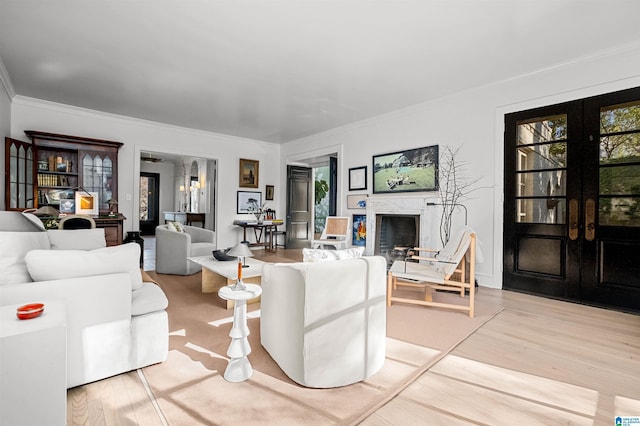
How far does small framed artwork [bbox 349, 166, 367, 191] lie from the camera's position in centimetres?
566

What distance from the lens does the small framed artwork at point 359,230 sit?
571 centimetres

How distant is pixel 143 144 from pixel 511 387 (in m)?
6.53

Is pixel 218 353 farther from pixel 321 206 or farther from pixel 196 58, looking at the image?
pixel 321 206

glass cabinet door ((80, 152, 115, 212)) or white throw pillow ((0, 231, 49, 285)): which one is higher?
glass cabinet door ((80, 152, 115, 212))

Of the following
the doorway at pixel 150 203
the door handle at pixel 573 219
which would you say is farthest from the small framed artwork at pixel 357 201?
the doorway at pixel 150 203

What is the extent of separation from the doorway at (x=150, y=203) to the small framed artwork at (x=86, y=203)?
6341 millimetres

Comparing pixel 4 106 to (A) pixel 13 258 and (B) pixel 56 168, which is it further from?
(A) pixel 13 258

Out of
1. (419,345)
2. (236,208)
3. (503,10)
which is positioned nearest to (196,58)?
(503,10)

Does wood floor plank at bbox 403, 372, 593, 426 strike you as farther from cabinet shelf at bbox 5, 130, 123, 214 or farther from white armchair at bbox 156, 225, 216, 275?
cabinet shelf at bbox 5, 130, 123, 214

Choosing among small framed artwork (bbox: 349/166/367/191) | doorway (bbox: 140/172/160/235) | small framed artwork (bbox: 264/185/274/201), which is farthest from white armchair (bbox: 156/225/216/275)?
doorway (bbox: 140/172/160/235)

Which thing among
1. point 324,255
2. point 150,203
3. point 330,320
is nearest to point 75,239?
point 324,255

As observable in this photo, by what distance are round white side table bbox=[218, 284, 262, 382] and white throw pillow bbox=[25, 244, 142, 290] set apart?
661 mm

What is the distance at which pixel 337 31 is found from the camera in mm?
2852

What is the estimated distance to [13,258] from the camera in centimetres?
171
